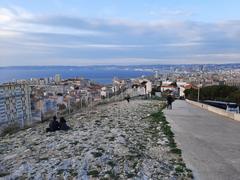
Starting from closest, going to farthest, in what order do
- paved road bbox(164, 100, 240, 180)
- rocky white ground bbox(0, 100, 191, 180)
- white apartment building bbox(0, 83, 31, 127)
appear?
rocky white ground bbox(0, 100, 191, 180) → paved road bbox(164, 100, 240, 180) → white apartment building bbox(0, 83, 31, 127)

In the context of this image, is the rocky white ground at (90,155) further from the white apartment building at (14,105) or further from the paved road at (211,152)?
the white apartment building at (14,105)

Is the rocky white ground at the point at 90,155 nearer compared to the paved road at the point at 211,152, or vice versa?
the rocky white ground at the point at 90,155

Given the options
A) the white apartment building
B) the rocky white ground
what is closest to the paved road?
the rocky white ground

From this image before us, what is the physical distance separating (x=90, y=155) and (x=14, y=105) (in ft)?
28.4

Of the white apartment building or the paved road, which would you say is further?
the white apartment building

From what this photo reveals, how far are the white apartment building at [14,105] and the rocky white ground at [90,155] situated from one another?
A: 2158 mm

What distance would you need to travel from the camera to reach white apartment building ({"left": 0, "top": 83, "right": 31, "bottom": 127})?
17078 millimetres

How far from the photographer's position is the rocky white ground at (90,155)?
8.77 meters

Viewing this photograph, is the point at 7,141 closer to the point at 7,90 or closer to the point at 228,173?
the point at 7,90

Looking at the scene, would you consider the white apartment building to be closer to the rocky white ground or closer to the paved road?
the rocky white ground

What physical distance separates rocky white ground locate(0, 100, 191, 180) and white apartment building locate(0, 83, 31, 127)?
7.08ft

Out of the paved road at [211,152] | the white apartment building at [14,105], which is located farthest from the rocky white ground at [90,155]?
the white apartment building at [14,105]

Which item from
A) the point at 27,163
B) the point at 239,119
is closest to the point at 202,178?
the point at 27,163

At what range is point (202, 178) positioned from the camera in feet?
28.6
